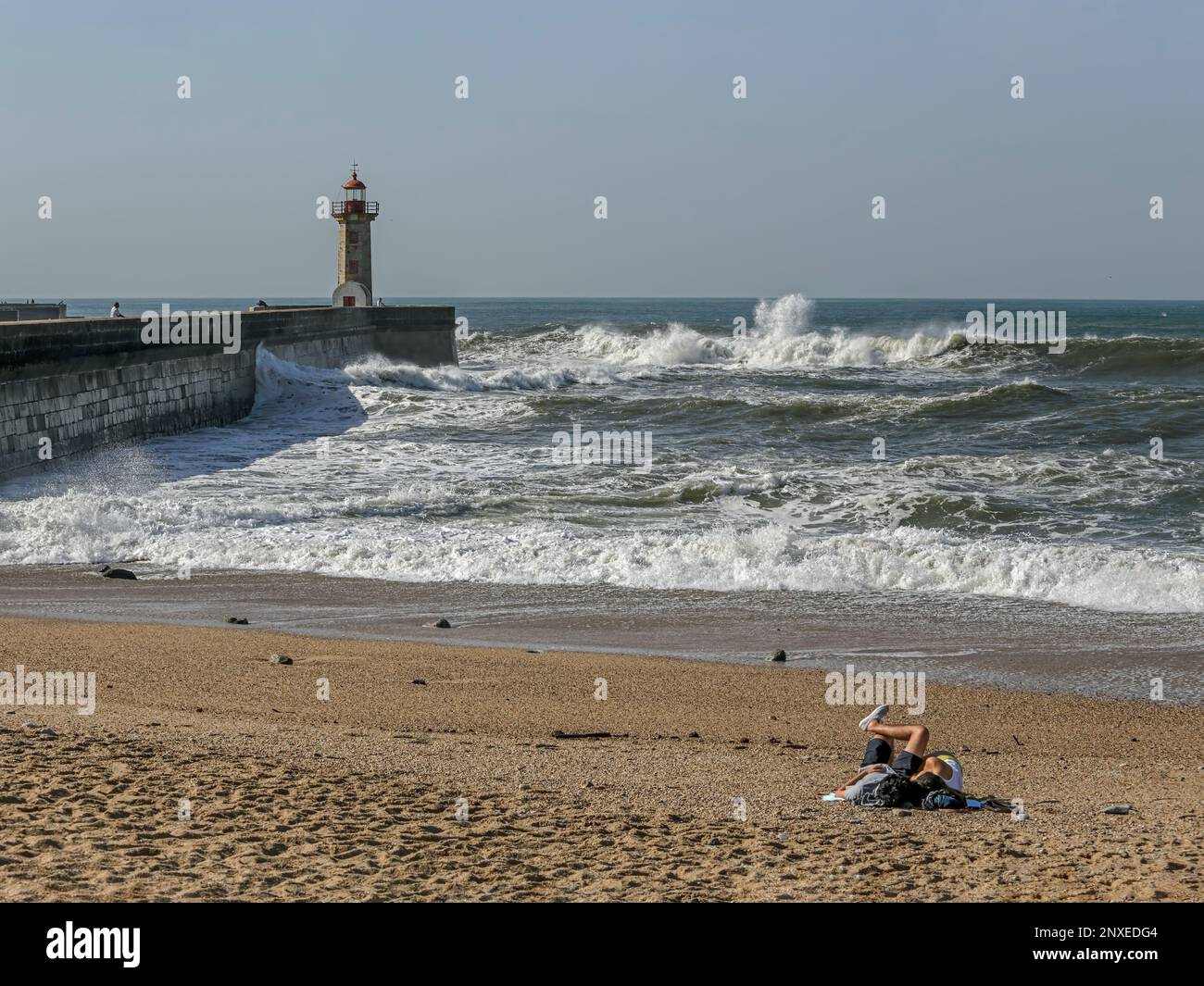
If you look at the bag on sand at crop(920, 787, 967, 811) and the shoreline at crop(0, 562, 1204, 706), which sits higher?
the bag on sand at crop(920, 787, 967, 811)

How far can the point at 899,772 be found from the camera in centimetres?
616

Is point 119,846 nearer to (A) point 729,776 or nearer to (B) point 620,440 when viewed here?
(A) point 729,776

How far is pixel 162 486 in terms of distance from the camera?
18109mm

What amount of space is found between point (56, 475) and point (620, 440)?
906cm

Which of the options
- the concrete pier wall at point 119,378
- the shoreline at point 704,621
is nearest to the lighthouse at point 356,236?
the concrete pier wall at point 119,378

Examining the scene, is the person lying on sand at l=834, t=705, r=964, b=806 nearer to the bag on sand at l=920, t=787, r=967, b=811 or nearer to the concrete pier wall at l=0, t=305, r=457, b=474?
the bag on sand at l=920, t=787, r=967, b=811

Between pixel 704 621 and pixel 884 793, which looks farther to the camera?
pixel 704 621

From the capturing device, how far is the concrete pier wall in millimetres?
17719

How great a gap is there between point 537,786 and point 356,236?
38463mm

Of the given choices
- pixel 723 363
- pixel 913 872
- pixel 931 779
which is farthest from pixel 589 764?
pixel 723 363

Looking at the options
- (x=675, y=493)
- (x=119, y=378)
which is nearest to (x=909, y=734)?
(x=675, y=493)

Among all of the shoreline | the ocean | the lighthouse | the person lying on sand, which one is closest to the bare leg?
the person lying on sand

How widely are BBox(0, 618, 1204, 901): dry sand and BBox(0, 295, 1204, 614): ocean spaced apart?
12.1 feet

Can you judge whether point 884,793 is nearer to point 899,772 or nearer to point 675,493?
point 899,772
